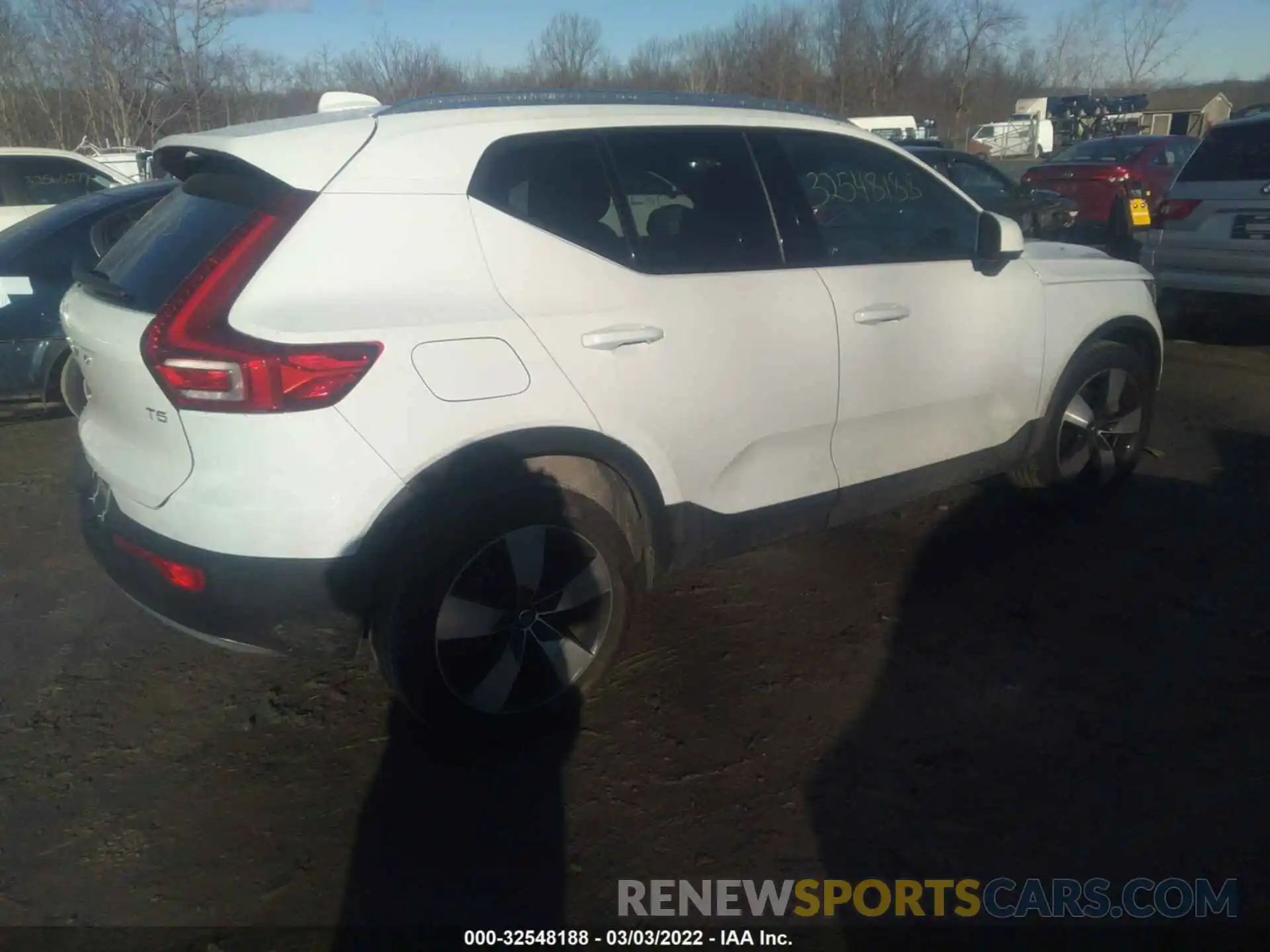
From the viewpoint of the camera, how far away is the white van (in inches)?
1704

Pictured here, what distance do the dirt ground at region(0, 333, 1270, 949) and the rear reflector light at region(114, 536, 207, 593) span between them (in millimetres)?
670

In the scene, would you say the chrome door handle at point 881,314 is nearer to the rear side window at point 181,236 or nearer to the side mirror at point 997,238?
the side mirror at point 997,238

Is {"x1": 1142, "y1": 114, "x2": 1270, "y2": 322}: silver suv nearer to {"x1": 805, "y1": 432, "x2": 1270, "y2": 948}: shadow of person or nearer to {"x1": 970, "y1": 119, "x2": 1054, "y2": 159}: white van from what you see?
{"x1": 805, "y1": 432, "x2": 1270, "y2": 948}: shadow of person

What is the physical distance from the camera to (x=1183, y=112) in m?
44.7

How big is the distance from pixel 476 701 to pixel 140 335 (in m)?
1.42

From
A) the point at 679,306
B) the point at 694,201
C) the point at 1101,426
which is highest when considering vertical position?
the point at 694,201

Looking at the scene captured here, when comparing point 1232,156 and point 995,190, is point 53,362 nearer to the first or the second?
point 1232,156

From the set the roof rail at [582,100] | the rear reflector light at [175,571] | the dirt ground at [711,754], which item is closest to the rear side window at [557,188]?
the roof rail at [582,100]

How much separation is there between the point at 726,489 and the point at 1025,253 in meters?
1.93

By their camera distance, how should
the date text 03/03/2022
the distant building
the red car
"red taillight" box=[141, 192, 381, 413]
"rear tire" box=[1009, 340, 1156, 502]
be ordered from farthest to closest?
1. the distant building
2. the red car
3. "rear tire" box=[1009, 340, 1156, 502]
4. "red taillight" box=[141, 192, 381, 413]
5. the date text 03/03/2022

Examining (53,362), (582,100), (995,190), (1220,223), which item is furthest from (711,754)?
(995,190)

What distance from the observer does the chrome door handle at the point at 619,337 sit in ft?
9.75

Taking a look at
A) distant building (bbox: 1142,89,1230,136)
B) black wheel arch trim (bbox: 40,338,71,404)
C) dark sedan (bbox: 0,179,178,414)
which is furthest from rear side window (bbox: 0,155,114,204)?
distant building (bbox: 1142,89,1230,136)

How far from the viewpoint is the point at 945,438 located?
13.3ft
